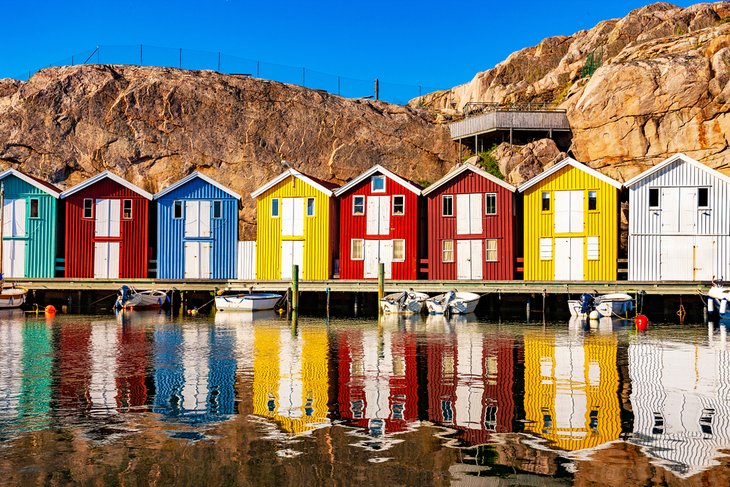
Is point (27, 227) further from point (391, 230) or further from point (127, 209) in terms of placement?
point (391, 230)

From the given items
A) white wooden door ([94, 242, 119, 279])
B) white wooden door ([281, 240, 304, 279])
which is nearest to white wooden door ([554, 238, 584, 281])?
white wooden door ([281, 240, 304, 279])

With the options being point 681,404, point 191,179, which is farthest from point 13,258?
point 681,404

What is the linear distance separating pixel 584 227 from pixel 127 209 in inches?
1177

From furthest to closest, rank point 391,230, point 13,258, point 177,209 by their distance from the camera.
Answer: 1. point 177,209
2. point 13,258
3. point 391,230

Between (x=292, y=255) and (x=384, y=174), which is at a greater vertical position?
(x=384, y=174)

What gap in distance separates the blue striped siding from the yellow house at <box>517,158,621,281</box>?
1904cm

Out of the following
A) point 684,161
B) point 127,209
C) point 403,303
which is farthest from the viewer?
point 127,209

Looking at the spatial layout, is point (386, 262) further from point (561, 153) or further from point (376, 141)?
point (376, 141)

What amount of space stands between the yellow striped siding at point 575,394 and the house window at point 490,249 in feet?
65.1

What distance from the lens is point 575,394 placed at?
65.7ft

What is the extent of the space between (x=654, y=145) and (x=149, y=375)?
55.3 meters

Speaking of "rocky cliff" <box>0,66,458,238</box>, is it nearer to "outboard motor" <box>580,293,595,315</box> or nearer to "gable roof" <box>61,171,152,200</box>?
"gable roof" <box>61,171,152,200</box>

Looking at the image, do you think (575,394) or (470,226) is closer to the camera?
(575,394)

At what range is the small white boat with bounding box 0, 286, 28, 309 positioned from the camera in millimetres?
51031
